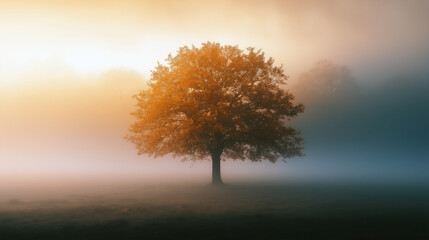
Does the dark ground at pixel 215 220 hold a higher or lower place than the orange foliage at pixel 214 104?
lower

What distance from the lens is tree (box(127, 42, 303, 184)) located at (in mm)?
43188

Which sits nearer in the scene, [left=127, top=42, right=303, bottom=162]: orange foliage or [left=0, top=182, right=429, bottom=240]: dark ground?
[left=0, top=182, right=429, bottom=240]: dark ground

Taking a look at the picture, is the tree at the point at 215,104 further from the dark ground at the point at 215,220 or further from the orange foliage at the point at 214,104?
the dark ground at the point at 215,220

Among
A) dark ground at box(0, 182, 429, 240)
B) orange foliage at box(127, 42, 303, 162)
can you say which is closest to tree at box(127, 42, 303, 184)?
orange foliage at box(127, 42, 303, 162)

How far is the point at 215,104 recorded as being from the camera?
43.1 metres

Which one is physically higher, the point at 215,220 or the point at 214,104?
the point at 214,104

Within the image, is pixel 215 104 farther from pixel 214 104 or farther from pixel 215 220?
pixel 215 220

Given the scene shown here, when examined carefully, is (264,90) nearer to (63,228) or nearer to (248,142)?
(248,142)

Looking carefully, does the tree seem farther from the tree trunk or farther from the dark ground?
the dark ground

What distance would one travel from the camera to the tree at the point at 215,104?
43.2 m

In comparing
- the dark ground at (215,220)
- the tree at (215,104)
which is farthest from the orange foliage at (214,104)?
the dark ground at (215,220)

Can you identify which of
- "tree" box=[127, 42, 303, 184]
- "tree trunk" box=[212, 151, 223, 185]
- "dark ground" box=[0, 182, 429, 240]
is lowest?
"dark ground" box=[0, 182, 429, 240]

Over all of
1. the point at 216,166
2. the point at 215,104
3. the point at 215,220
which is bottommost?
the point at 215,220


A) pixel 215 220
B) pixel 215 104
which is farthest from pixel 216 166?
pixel 215 220
